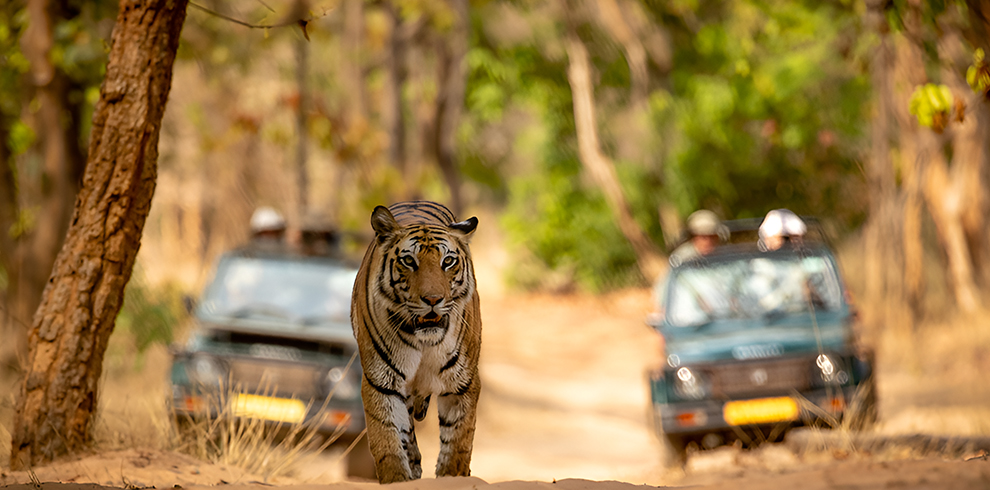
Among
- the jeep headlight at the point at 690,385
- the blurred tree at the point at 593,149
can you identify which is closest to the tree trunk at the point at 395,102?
the blurred tree at the point at 593,149

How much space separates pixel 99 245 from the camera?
607cm

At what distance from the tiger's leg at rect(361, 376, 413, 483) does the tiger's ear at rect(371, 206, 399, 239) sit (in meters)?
0.63

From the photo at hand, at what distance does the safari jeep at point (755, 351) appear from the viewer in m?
8.95

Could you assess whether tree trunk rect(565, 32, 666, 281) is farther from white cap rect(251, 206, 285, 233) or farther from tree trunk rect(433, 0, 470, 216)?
white cap rect(251, 206, 285, 233)

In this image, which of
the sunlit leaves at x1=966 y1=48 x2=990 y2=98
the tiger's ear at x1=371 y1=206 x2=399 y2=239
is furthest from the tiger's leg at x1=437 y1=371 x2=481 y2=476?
the sunlit leaves at x1=966 y1=48 x2=990 y2=98

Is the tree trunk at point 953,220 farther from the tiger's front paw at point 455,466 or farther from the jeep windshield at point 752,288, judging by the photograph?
the tiger's front paw at point 455,466

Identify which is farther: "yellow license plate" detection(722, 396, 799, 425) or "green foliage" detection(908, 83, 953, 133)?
"yellow license plate" detection(722, 396, 799, 425)

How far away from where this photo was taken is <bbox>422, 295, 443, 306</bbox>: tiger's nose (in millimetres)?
3887

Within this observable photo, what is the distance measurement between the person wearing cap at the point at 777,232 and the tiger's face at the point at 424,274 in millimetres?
6313

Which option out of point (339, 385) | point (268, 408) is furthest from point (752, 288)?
point (268, 408)

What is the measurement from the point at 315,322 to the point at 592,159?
44.3ft

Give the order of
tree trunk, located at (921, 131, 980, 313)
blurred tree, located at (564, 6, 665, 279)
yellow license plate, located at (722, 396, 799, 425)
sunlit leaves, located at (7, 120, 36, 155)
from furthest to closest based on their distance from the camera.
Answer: blurred tree, located at (564, 6, 665, 279) < tree trunk, located at (921, 131, 980, 313) < sunlit leaves, located at (7, 120, 36, 155) < yellow license plate, located at (722, 396, 799, 425)

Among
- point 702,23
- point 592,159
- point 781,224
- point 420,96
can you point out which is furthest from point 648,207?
point 781,224

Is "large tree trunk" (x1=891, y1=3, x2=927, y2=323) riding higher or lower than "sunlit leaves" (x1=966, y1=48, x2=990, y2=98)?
higher
